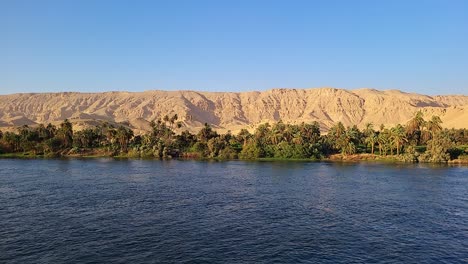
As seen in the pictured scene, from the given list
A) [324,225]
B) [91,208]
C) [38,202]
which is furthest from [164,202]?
[324,225]

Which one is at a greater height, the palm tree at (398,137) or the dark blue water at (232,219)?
the palm tree at (398,137)

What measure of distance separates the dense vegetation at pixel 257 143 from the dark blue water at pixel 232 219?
5346 cm

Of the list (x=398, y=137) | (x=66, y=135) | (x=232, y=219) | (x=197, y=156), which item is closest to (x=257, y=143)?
(x=197, y=156)

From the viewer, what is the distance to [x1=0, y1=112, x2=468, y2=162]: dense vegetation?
146 m

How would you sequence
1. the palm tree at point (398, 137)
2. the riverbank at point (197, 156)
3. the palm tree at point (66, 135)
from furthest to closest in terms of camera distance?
the palm tree at point (66, 135) → the palm tree at point (398, 137) → the riverbank at point (197, 156)

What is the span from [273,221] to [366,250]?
44.6 feet

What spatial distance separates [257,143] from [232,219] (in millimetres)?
100180

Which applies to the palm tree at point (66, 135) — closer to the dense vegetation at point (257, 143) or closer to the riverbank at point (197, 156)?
the dense vegetation at point (257, 143)

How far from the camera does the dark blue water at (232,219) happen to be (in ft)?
131

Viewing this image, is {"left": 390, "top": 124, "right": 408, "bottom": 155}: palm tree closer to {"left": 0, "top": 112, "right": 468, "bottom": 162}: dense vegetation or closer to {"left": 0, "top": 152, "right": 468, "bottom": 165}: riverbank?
{"left": 0, "top": 112, "right": 468, "bottom": 162}: dense vegetation

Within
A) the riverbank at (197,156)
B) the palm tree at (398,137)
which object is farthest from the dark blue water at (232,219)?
the palm tree at (398,137)

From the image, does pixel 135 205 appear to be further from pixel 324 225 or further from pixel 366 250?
pixel 366 250

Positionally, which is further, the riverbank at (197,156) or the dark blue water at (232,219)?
the riverbank at (197,156)

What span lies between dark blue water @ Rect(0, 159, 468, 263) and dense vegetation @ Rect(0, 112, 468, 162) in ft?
175
